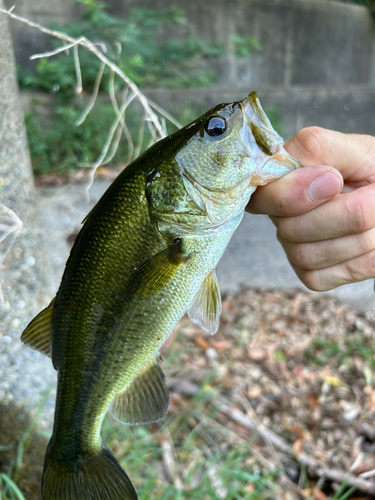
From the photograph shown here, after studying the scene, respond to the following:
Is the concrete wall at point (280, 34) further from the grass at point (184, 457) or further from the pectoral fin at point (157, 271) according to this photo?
the pectoral fin at point (157, 271)

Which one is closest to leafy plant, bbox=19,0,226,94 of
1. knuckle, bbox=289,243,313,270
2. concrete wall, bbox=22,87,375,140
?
concrete wall, bbox=22,87,375,140

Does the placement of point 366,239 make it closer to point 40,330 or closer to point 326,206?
point 326,206

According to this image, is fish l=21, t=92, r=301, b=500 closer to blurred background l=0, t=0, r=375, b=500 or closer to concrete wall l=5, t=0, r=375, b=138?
blurred background l=0, t=0, r=375, b=500

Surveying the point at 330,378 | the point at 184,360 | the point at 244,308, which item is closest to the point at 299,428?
the point at 330,378

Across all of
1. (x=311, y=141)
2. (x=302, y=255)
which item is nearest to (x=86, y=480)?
(x=302, y=255)

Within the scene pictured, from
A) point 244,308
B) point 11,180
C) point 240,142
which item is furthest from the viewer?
point 244,308

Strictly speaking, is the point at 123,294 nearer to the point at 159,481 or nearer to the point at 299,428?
the point at 159,481
